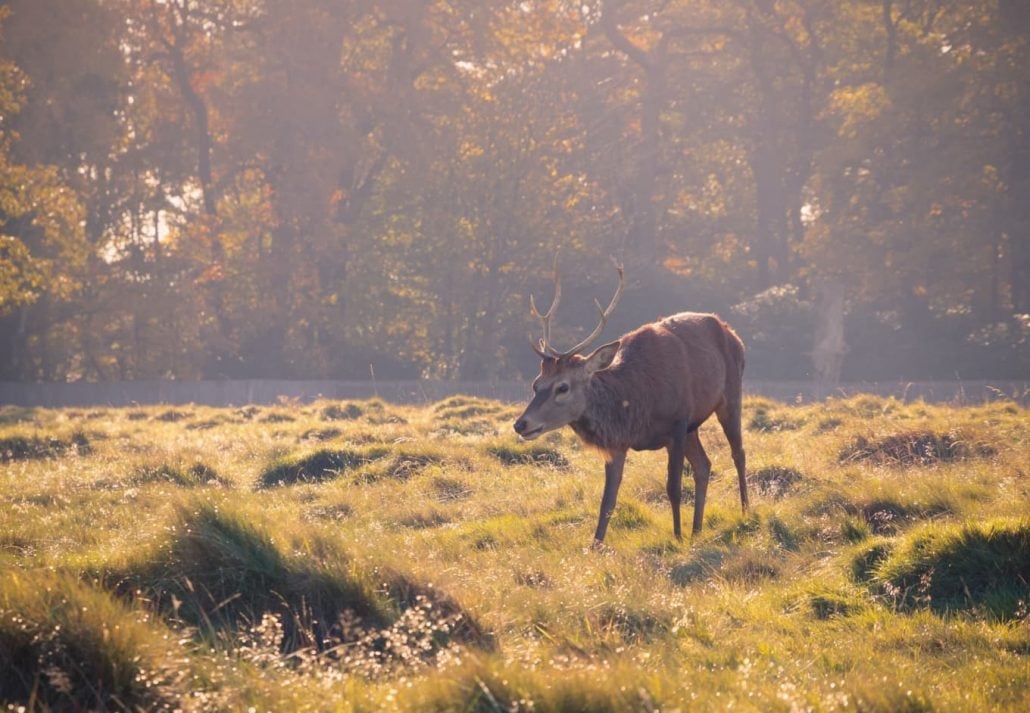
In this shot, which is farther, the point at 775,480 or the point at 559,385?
the point at 775,480

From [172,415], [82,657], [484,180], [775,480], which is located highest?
[484,180]

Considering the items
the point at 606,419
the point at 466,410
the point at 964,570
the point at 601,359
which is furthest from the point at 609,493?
the point at 466,410

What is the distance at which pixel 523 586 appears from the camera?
7152 mm

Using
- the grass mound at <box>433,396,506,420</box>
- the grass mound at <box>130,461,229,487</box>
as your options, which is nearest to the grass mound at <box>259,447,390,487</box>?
the grass mound at <box>130,461,229,487</box>

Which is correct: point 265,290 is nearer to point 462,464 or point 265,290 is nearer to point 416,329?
point 416,329

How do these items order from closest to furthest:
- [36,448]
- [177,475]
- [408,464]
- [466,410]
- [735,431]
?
[735,431], [177,475], [408,464], [36,448], [466,410]

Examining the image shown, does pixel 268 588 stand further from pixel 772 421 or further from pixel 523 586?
pixel 772 421

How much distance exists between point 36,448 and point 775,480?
32.4ft

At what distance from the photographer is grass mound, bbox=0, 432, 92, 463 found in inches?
596

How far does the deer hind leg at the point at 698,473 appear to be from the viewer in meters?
9.92

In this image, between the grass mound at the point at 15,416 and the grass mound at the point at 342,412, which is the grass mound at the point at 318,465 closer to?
the grass mound at the point at 342,412

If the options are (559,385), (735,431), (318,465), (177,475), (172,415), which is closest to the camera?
(559,385)

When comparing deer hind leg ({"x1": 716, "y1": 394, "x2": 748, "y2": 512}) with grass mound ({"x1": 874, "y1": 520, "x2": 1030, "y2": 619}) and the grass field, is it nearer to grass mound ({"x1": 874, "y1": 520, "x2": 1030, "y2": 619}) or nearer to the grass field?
the grass field

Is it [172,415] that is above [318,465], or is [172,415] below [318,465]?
below
